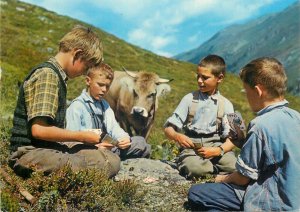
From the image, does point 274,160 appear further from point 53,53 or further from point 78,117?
point 53,53

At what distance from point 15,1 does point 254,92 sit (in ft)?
196

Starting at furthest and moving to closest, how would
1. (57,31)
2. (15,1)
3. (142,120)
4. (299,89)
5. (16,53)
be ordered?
1. (299,89)
2. (15,1)
3. (57,31)
4. (16,53)
5. (142,120)

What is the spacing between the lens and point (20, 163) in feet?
21.0

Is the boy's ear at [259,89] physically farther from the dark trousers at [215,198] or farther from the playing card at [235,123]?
the dark trousers at [215,198]

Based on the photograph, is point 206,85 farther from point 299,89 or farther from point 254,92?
point 299,89

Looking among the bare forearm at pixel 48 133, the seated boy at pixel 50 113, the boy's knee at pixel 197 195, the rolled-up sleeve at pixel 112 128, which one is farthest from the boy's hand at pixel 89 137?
the rolled-up sleeve at pixel 112 128

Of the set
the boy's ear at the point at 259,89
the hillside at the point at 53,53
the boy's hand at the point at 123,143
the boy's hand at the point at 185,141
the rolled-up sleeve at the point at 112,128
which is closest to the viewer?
the boy's ear at the point at 259,89

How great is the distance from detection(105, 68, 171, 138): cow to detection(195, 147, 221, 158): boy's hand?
17.0 feet

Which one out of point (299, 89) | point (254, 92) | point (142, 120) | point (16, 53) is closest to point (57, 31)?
point (16, 53)

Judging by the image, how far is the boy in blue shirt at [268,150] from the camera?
18.5ft

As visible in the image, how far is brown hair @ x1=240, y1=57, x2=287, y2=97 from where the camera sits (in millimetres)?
5926

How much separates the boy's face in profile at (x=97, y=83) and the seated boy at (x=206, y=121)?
1.38 meters

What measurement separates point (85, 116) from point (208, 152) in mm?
2215

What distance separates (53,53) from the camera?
130ft
